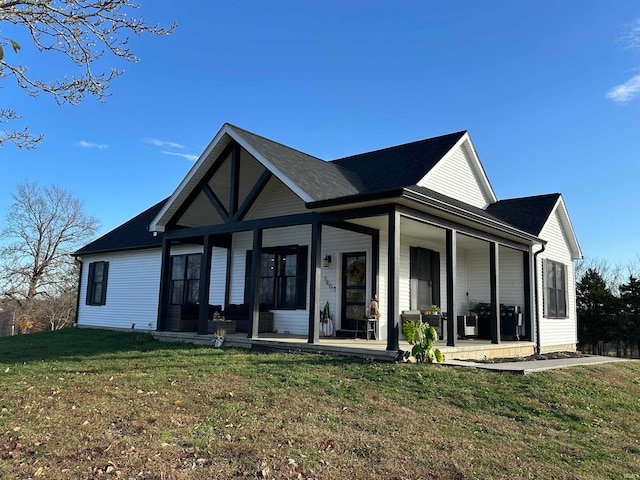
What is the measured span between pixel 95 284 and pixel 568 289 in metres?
16.2

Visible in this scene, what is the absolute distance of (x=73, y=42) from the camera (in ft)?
18.2

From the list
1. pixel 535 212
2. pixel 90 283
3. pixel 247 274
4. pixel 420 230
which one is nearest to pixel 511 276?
pixel 535 212

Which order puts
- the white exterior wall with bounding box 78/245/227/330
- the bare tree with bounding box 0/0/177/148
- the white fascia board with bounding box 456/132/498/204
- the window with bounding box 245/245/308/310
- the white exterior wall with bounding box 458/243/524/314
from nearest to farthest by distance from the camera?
the bare tree with bounding box 0/0/177/148 < the window with bounding box 245/245/308/310 < the white fascia board with bounding box 456/132/498/204 < the white exterior wall with bounding box 458/243/524/314 < the white exterior wall with bounding box 78/245/227/330

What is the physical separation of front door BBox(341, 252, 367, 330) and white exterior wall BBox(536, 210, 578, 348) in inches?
195

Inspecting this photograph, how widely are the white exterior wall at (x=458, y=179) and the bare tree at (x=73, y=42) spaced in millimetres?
7351

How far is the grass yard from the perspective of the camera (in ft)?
14.0

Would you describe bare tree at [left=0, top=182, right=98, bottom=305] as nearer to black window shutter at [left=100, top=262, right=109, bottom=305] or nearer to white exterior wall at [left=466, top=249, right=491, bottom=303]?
black window shutter at [left=100, top=262, right=109, bottom=305]

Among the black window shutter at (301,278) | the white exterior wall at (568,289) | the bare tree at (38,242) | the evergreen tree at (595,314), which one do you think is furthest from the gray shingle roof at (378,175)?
the bare tree at (38,242)

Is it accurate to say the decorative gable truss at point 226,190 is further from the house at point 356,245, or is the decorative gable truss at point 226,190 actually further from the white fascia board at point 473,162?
the white fascia board at point 473,162

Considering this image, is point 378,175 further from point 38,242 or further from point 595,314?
point 38,242

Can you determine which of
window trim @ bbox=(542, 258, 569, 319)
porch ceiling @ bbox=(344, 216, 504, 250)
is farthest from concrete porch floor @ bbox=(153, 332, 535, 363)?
porch ceiling @ bbox=(344, 216, 504, 250)

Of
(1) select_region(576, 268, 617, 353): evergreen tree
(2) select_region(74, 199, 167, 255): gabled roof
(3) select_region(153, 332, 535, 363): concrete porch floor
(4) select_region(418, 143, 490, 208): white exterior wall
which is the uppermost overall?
(4) select_region(418, 143, 490, 208): white exterior wall

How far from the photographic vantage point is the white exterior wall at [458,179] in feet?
40.0

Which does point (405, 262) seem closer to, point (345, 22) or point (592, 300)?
point (345, 22)
